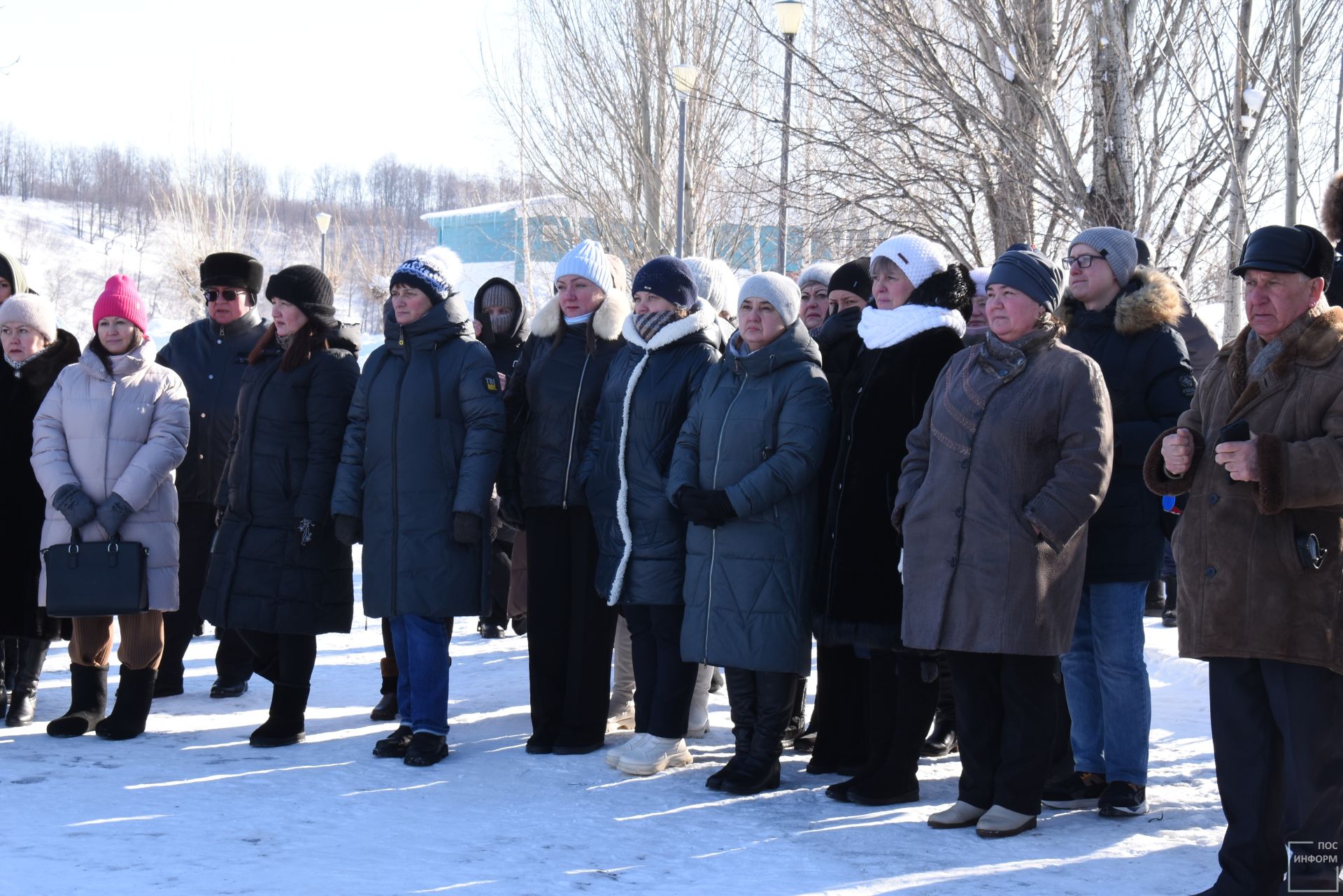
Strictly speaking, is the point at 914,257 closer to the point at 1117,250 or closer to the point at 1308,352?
the point at 1117,250

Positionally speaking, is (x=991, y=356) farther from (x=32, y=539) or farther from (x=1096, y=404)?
(x=32, y=539)

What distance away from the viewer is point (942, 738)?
5945 millimetres

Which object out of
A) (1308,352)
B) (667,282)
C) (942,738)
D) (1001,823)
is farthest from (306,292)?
(1308,352)

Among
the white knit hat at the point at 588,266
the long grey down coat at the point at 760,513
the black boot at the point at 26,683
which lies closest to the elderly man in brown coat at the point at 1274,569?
the long grey down coat at the point at 760,513

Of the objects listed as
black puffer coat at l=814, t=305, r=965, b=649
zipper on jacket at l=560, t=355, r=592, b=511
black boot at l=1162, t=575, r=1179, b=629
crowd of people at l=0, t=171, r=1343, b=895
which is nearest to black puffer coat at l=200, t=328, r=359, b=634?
crowd of people at l=0, t=171, r=1343, b=895

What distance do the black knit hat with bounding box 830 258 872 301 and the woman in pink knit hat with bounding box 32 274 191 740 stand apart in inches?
116

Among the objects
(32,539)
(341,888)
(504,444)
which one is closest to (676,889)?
(341,888)

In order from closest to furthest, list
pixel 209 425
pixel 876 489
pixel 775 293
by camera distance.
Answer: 1. pixel 876 489
2. pixel 775 293
3. pixel 209 425

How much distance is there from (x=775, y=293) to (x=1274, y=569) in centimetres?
216

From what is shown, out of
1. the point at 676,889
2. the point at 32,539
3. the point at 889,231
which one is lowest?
the point at 676,889

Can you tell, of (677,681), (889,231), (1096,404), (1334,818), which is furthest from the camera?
(889,231)

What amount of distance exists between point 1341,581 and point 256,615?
410 cm

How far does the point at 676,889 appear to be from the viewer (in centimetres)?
403

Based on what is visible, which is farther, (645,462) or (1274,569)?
(645,462)
